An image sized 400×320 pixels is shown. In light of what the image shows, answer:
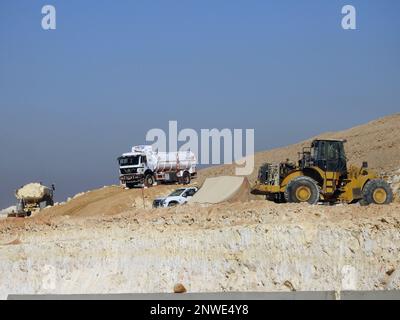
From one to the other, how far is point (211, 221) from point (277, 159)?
100.0 feet

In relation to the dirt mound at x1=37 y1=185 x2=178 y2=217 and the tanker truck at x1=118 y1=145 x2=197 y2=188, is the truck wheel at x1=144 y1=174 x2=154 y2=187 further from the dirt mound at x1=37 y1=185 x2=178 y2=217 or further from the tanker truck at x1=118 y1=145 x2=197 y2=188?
the dirt mound at x1=37 y1=185 x2=178 y2=217

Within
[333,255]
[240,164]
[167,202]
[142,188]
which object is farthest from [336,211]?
[240,164]

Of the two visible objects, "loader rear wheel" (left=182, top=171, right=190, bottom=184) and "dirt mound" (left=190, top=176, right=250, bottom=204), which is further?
"loader rear wheel" (left=182, top=171, right=190, bottom=184)

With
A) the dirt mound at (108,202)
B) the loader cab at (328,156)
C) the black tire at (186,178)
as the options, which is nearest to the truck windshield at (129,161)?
the dirt mound at (108,202)

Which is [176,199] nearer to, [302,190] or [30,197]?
[302,190]

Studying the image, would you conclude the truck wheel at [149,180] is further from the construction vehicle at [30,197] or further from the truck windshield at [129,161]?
the construction vehicle at [30,197]

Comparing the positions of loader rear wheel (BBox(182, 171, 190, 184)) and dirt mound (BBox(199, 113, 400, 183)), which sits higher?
dirt mound (BBox(199, 113, 400, 183))

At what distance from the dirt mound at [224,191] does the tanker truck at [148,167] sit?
37.1 ft

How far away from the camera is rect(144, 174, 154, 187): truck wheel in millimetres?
44281

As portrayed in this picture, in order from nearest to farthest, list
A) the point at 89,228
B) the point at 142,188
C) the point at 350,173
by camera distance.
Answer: the point at 89,228 → the point at 350,173 → the point at 142,188

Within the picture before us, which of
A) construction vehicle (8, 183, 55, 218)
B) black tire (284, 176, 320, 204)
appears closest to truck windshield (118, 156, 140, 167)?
construction vehicle (8, 183, 55, 218)

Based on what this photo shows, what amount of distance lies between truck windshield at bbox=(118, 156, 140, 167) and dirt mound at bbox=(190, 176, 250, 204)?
11.5 m
